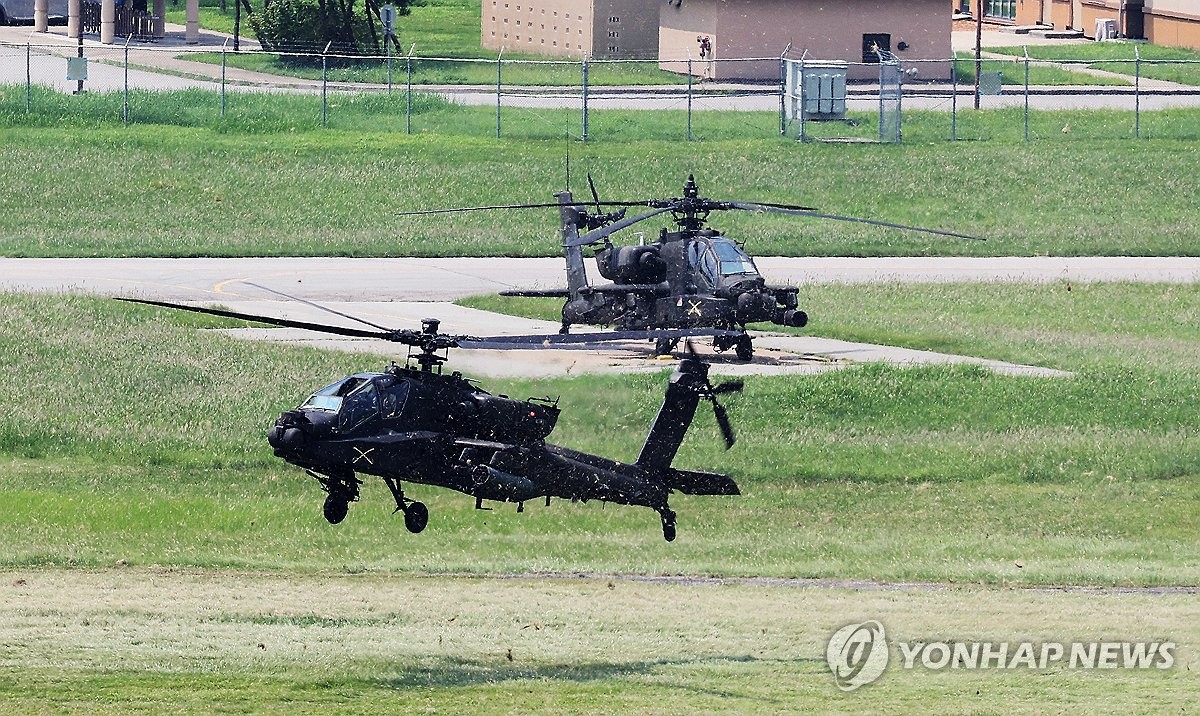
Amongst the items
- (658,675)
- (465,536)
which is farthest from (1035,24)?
(658,675)

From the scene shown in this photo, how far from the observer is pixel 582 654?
84.4 ft

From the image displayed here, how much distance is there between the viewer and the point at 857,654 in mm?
25562

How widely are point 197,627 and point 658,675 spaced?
6.23m

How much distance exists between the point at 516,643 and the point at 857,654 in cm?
422

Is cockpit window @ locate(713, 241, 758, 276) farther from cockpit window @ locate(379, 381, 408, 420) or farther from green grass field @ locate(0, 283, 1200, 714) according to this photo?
cockpit window @ locate(379, 381, 408, 420)

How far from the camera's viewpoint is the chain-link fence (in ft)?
229

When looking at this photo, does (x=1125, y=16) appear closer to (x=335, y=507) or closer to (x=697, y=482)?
(x=697, y=482)

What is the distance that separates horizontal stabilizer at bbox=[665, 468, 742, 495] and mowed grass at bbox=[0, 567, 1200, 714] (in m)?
1.95

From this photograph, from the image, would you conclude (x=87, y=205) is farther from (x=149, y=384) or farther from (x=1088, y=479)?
(x=1088, y=479)

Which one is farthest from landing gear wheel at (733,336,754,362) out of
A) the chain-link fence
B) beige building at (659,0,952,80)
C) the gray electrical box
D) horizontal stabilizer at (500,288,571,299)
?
beige building at (659,0,952,80)

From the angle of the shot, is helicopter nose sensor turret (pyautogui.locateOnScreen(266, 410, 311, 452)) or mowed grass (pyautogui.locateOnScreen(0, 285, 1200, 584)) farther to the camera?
mowed grass (pyautogui.locateOnScreen(0, 285, 1200, 584))

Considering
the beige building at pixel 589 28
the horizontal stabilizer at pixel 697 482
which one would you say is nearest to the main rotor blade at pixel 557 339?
the horizontal stabilizer at pixel 697 482

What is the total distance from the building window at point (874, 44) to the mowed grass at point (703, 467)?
127 feet

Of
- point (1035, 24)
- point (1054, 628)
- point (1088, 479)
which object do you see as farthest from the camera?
point (1035, 24)
